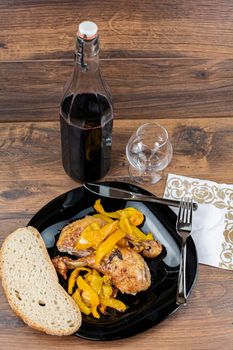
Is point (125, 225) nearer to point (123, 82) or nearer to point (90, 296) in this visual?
point (90, 296)

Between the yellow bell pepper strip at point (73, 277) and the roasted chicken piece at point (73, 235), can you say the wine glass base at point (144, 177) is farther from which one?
the yellow bell pepper strip at point (73, 277)

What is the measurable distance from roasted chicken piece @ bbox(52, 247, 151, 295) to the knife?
0.15 metres

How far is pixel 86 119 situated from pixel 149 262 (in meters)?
0.37

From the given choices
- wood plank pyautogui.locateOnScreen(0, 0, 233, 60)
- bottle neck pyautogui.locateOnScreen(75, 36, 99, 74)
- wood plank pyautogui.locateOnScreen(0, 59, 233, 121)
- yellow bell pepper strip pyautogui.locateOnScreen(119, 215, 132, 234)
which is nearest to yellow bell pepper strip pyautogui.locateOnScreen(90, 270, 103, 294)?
yellow bell pepper strip pyautogui.locateOnScreen(119, 215, 132, 234)

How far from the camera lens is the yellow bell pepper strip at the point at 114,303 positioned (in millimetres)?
1373

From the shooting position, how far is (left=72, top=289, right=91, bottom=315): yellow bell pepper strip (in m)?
1.36

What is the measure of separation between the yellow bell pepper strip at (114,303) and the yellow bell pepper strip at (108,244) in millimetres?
86

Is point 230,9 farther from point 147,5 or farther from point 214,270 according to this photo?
point 214,270

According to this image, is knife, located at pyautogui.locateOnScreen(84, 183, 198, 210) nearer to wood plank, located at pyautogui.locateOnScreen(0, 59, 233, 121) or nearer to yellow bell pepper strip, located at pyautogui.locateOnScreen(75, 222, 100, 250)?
yellow bell pepper strip, located at pyautogui.locateOnScreen(75, 222, 100, 250)

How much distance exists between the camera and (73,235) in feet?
4.69

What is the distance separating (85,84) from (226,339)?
2.15 ft

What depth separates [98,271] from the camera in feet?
4.60

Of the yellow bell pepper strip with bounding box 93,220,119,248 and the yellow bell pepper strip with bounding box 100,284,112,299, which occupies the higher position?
the yellow bell pepper strip with bounding box 93,220,119,248

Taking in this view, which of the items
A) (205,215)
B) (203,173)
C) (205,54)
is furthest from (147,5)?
(205,215)
